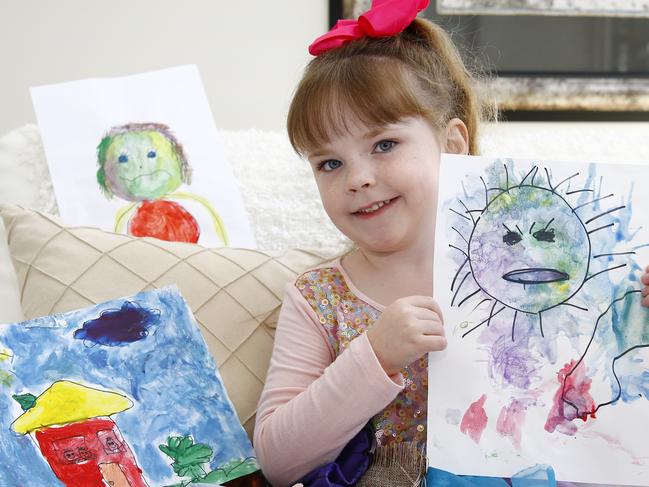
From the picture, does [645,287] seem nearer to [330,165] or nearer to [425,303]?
[425,303]

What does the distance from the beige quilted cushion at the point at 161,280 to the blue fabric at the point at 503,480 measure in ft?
0.89

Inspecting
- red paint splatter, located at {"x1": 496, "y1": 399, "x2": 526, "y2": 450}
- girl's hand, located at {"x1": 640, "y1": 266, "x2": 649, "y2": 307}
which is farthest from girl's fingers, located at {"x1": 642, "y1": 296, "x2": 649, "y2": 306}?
red paint splatter, located at {"x1": 496, "y1": 399, "x2": 526, "y2": 450}

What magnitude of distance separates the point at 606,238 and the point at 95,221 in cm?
73

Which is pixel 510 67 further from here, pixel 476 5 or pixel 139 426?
pixel 139 426

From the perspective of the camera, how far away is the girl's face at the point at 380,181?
927 mm

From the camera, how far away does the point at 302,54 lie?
1529 millimetres

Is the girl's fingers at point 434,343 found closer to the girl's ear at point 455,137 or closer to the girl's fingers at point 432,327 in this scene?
the girl's fingers at point 432,327

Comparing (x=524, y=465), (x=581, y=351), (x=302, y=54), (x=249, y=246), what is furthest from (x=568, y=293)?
(x=302, y=54)

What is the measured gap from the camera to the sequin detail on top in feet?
3.04

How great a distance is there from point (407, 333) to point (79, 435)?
0.33 meters

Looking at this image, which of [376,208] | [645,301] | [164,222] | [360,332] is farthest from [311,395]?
[164,222]

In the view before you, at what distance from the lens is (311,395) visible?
87 centimetres

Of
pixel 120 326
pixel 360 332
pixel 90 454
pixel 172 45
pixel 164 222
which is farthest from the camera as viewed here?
pixel 172 45

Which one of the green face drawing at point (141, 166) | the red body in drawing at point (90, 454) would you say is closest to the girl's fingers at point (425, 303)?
the red body in drawing at point (90, 454)
